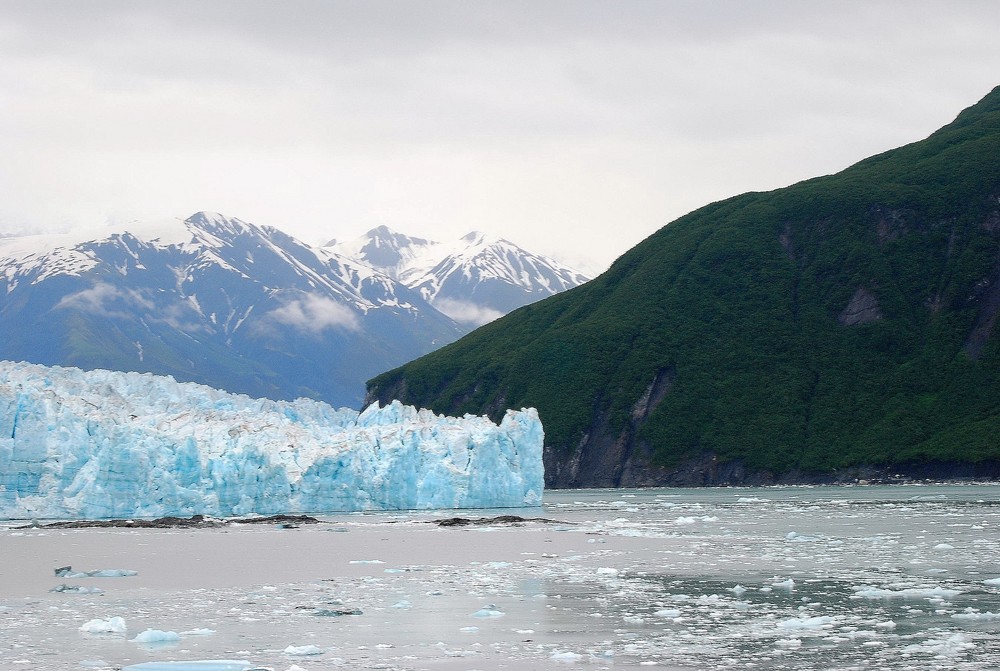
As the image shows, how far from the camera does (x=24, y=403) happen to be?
64375 millimetres

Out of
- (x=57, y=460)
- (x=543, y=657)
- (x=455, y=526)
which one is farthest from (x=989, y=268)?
(x=543, y=657)

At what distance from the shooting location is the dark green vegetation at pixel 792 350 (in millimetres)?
135625

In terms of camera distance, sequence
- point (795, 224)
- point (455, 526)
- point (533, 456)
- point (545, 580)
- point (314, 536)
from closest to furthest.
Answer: point (545, 580), point (314, 536), point (455, 526), point (533, 456), point (795, 224)

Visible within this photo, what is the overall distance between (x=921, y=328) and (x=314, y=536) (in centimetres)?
11365

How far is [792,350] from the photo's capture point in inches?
5945

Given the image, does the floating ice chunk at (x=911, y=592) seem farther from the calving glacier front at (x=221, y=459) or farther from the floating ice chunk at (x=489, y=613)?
the calving glacier front at (x=221, y=459)

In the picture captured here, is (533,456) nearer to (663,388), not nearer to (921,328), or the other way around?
(663,388)

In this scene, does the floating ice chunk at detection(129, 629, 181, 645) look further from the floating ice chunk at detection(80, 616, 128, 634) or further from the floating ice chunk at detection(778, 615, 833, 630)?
the floating ice chunk at detection(778, 615, 833, 630)

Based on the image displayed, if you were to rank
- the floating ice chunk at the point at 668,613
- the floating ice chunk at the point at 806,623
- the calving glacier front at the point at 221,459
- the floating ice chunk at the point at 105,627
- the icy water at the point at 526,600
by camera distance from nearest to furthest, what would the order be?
the icy water at the point at 526,600, the floating ice chunk at the point at 806,623, the floating ice chunk at the point at 105,627, the floating ice chunk at the point at 668,613, the calving glacier front at the point at 221,459

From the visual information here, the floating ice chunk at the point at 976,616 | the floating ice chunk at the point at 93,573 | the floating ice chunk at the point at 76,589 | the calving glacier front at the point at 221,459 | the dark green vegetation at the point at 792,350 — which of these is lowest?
the floating ice chunk at the point at 76,589

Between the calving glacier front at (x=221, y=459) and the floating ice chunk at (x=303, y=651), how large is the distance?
44567 mm

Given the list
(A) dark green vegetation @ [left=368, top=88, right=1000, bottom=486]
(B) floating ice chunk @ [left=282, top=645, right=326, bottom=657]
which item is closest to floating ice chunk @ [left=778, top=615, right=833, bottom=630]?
(B) floating ice chunk @ [left=282, top=645, right=326, bottom=657]

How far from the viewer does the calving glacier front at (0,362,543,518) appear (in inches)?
2512

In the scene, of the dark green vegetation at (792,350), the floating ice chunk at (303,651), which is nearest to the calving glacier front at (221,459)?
the floating ice chunk at (303,651)
